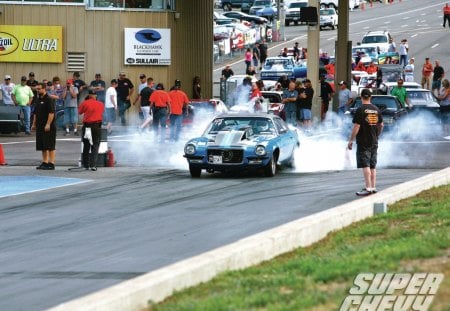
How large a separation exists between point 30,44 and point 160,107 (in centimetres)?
945

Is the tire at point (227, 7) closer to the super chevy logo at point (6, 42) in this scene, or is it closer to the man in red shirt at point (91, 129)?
the super chevy logo at point (6, 42)

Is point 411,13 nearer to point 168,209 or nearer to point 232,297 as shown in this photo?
point 168,209

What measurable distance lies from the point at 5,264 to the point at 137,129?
79.5 ft

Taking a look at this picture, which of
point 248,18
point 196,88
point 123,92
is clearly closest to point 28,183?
point 123,92

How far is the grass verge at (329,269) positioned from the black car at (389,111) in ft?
64.0

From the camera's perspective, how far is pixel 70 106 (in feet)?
118

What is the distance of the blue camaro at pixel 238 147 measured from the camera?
22812 millimetres

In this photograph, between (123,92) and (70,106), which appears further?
(123,92)

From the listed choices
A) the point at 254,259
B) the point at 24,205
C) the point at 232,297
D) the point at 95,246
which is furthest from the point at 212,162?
the point at 232,297

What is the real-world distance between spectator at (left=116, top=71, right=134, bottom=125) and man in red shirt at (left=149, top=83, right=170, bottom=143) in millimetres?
5991

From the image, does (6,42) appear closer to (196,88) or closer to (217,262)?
(196,88)

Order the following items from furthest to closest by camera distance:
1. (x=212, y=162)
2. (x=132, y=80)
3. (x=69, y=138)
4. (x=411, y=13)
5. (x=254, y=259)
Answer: (x=411, y=13), (x=132, y=80), (x=69, y=138), (x=212, y=162), (x=254, y=259)

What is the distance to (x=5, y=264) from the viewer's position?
13.2 metres

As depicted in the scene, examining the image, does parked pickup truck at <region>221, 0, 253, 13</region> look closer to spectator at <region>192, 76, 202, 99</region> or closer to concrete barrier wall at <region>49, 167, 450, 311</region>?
spectator at <region>192, 76, 202, 99</region>
